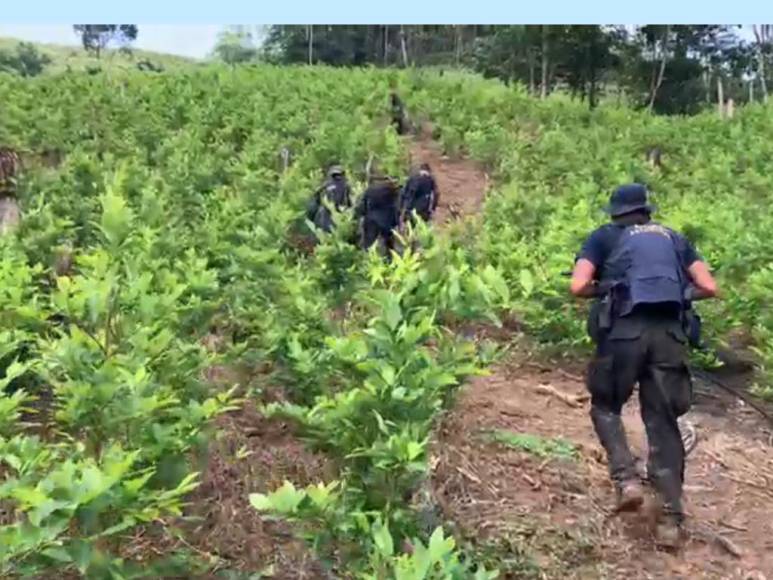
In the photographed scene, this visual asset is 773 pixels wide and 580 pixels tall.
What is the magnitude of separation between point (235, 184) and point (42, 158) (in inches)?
181

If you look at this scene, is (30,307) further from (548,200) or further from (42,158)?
(42,158)

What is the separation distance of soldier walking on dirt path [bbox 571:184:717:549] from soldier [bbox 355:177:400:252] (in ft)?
17.7

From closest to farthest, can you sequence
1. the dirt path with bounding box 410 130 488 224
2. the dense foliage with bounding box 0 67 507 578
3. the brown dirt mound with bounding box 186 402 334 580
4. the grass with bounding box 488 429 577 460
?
the dense foliage with bounding box 0 67 507 578 → the brown dirt mound with bounding box 186 402 334 580 → the grass with bounding box 488 429 577 460 → the dirt path with bounding box 410 130 488 224

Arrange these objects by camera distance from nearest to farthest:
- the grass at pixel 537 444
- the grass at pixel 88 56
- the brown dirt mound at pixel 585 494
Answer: the brown dirt mound at pixel 585 494 < the grass at pixel 537 444 < the grass at pixel 88 56

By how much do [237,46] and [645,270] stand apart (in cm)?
3701

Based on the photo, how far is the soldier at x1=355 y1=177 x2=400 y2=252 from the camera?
391 inches

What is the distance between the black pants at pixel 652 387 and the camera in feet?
14.1

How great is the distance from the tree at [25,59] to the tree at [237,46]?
6.43 metres

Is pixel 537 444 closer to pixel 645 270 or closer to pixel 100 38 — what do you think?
pixel 645 270

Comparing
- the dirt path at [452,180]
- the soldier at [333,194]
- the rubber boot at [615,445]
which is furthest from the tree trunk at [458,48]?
the rubber boot at [615,445]

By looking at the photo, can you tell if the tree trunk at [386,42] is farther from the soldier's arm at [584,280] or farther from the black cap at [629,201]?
the soldier's arm at [584,280]

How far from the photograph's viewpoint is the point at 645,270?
4.27 m

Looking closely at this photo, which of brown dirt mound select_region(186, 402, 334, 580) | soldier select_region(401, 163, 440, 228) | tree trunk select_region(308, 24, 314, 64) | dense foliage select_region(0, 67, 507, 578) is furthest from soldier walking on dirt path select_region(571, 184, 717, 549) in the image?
tree trunk select_region(308, 24, 314, 64)

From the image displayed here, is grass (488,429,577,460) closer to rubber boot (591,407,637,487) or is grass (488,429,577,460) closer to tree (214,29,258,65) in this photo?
rubber boot (591,407,637,487)
